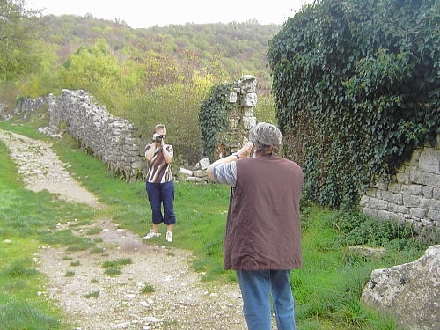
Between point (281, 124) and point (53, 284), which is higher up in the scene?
point (281, 124)

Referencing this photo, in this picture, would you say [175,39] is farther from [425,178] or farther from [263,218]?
[263,218]

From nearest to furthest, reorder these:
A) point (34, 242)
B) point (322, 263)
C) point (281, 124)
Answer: point (322, 263)
point (34, 242)
point (281, 124)

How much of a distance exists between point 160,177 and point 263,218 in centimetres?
521

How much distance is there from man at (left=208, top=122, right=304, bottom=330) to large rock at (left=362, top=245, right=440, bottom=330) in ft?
3.80

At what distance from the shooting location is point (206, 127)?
1596cm

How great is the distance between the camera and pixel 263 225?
391cm

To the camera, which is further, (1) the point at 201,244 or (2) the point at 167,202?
(2) the point at 167,202

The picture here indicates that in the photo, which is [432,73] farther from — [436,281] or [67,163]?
[67,163]

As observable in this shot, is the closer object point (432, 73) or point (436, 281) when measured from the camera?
point (436, 281)

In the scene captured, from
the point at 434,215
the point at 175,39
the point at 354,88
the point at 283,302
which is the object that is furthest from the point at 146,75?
the point at 175,39

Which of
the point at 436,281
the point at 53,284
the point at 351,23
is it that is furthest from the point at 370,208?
the point at 53,284

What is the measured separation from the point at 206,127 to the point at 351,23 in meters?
8.66

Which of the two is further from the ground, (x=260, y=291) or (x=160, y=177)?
(x=260, y=291)

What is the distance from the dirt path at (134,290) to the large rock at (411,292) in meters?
1.43
